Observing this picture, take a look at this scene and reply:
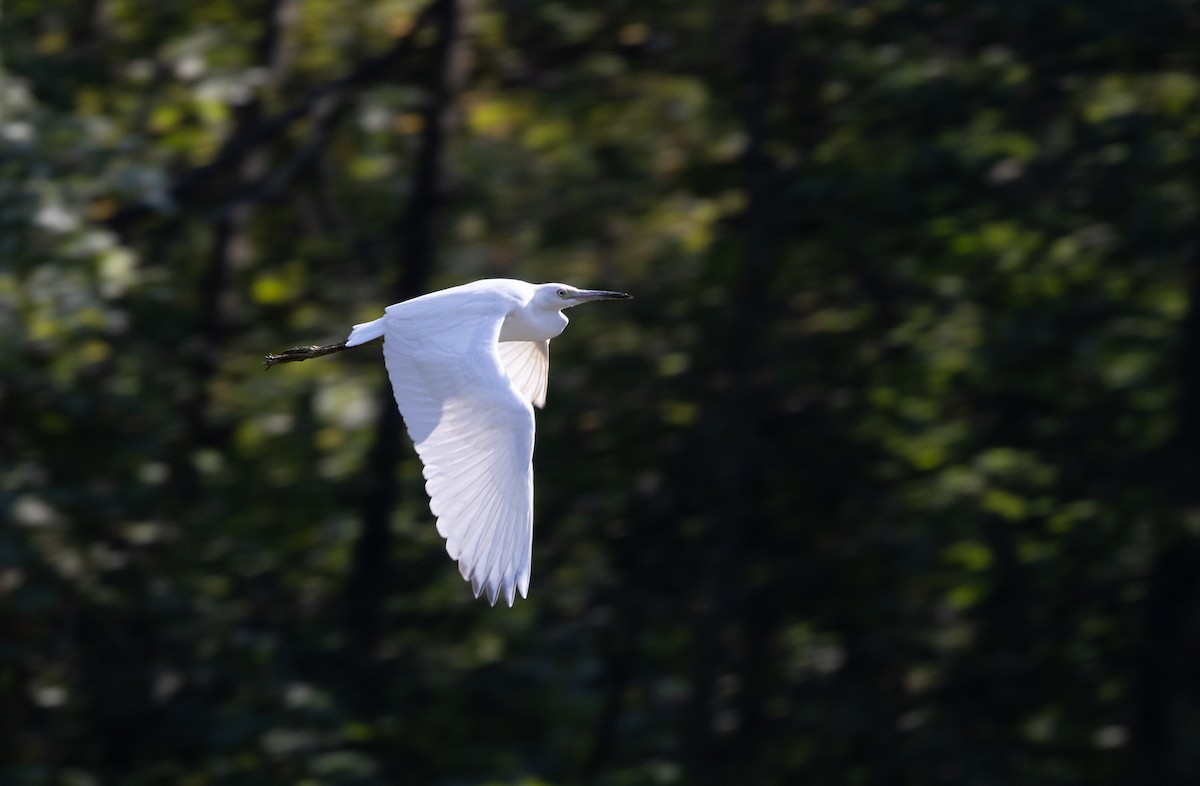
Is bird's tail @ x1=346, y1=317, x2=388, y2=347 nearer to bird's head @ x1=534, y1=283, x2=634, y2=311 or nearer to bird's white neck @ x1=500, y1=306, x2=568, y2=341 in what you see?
bird's white neck @ x1=500, y1=306, x2=568, y2=341

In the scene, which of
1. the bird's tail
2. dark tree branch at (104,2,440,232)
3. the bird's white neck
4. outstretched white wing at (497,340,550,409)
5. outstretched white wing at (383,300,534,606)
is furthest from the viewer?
dark tree branch at (104,2,440,232)

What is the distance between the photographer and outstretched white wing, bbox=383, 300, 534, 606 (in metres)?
3.38

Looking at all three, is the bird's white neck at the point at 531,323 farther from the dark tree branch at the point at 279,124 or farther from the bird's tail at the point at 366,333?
the dark tree branch at the point at 279,124

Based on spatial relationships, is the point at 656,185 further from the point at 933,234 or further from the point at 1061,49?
the point at 1061,49

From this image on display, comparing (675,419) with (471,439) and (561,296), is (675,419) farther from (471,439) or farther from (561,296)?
(471,439)

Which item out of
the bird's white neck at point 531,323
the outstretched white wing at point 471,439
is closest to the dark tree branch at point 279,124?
the bird's white neck at point 531,323

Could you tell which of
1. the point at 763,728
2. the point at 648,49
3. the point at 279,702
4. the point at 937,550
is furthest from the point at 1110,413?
the point at 279,702

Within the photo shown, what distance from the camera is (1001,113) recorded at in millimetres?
6055

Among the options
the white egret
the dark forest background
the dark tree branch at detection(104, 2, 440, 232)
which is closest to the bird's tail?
the white egret

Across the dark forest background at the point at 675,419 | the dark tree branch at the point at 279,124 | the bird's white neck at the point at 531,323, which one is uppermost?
the dark tree branch at the point at 279,124

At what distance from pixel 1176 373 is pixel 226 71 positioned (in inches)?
138

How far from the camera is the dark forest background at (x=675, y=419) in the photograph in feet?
19.3

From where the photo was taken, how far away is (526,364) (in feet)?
14.8

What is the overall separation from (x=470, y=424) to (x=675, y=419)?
2.86 meters
